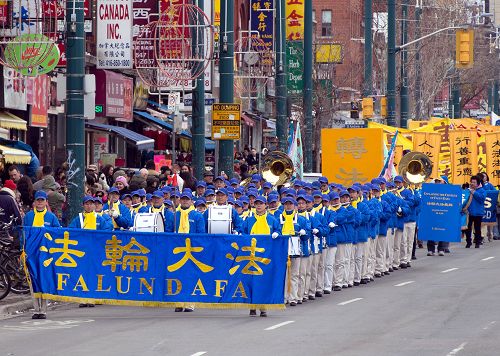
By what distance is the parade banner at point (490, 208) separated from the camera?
135 feet

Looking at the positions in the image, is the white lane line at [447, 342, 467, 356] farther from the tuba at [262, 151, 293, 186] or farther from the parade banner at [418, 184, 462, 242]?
the parade banner at [418, 184, 462, 242]

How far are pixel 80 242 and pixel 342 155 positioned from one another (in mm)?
14681

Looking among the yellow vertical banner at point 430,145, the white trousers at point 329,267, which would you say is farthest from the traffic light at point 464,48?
the white trousers at point 329,267

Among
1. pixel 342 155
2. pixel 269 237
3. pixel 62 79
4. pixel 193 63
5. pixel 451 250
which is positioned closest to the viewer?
pixel 269 237

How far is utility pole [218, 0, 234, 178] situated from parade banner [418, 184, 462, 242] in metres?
4.60

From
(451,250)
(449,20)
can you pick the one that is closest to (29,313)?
(451,250)

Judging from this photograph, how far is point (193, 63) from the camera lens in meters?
32.5

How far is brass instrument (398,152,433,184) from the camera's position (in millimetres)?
33000

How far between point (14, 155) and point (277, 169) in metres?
5.34

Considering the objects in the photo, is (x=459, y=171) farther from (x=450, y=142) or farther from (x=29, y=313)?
(x=29, y=313)

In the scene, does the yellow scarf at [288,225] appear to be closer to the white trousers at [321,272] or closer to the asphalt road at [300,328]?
the asphalt road at [300,328]

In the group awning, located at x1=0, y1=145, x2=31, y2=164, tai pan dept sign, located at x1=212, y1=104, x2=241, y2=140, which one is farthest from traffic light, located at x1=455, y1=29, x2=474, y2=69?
awning, located at x1=0, y1=145, x2=31, y2=164

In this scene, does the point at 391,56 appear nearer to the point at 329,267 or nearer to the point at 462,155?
the point at 462,155

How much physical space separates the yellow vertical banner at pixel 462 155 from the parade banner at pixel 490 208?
6.75 ft
